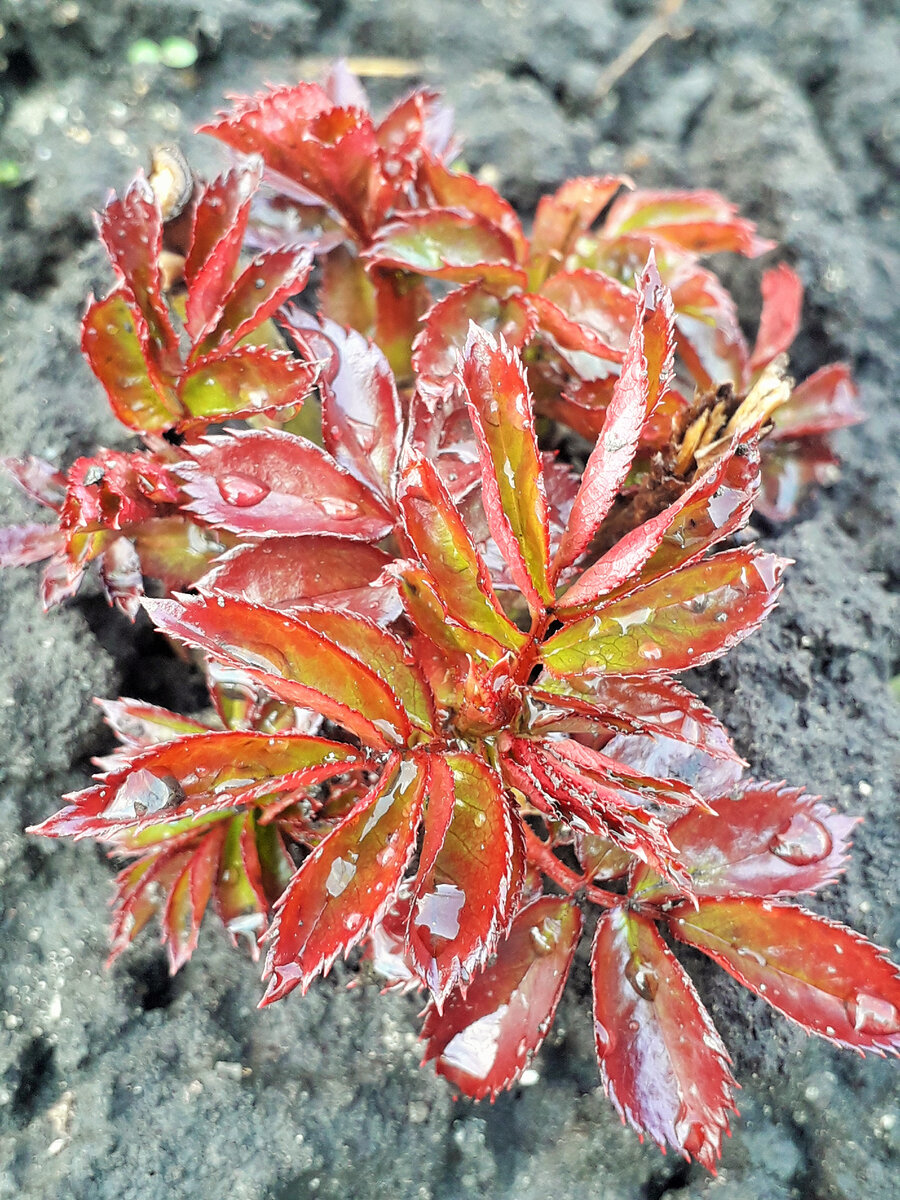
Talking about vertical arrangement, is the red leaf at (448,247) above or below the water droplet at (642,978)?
above

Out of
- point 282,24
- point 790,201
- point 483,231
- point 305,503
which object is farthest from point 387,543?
point 282,24

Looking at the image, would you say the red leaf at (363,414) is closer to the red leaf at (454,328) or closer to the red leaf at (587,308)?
the red leaf at (454,328)

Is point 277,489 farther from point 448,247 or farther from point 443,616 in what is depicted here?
point 448,247

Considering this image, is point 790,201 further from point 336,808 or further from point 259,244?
point 336,808

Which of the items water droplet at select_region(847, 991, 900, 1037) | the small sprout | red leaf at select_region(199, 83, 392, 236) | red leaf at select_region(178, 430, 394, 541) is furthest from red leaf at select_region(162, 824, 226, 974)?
red leaf at select_region(199, 83, 392, 236)

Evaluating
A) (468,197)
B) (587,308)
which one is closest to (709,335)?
(587,308)

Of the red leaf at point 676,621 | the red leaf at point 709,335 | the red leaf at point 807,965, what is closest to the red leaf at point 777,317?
the red leaf at point 709,335
